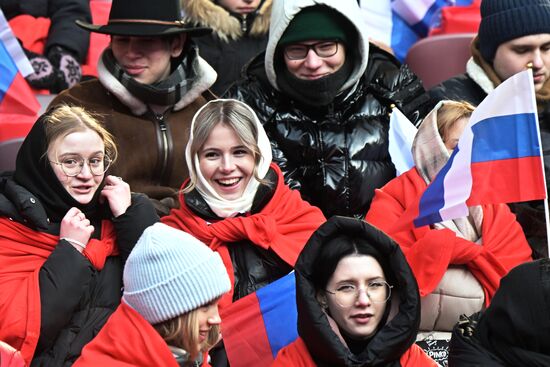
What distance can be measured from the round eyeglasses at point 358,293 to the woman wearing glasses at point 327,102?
1.43 m

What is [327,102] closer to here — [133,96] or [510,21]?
[133,96]

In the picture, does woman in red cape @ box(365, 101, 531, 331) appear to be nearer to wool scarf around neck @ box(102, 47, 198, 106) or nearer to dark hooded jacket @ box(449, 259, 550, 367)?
dark hooded jacket @ box(449, 259, 550, 367)

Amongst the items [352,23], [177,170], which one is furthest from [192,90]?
[352,23]

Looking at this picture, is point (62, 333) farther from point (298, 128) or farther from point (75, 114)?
point (298, 128)

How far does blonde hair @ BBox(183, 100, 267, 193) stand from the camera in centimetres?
612

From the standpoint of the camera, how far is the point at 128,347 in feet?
15.9

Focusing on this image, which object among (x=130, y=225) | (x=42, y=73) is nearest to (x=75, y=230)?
(x=130, y=225)

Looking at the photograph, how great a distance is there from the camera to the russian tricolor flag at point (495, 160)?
5602 mm

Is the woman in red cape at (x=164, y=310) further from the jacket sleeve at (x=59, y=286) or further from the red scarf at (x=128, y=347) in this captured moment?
the jacket sleeve at (x=59, y=286)

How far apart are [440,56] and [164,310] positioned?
13.5 ft

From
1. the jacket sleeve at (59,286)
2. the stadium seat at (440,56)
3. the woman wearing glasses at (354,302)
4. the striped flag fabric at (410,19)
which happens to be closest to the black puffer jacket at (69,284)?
the jacket sleeve at (59,286)

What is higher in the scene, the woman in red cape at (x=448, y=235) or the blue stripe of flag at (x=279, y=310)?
the woman in red cape at (x=448, y=235)

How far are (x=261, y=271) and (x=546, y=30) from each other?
219cm

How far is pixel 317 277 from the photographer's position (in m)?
5.34
